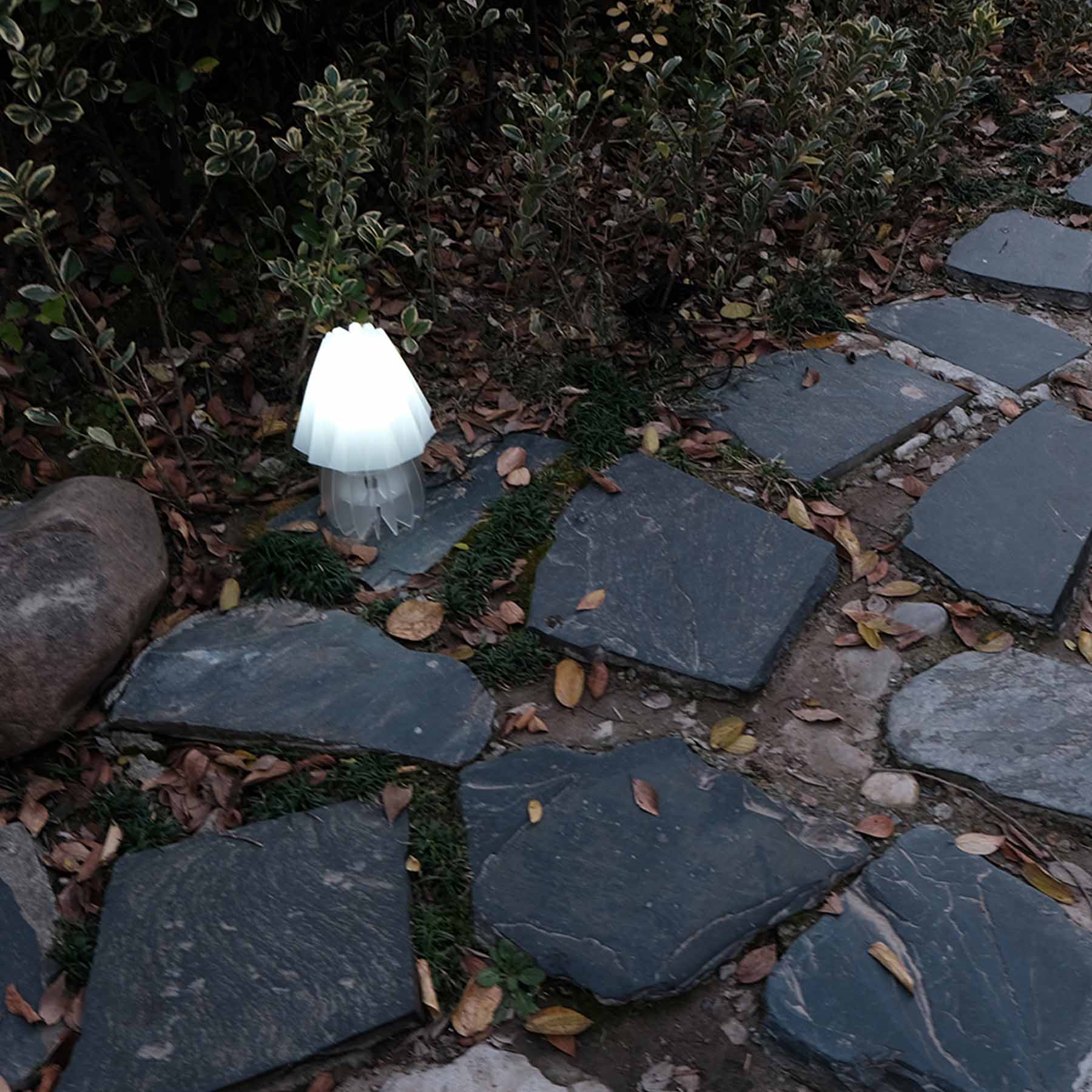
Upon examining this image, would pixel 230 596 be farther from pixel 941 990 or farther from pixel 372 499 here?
pixel 941 990

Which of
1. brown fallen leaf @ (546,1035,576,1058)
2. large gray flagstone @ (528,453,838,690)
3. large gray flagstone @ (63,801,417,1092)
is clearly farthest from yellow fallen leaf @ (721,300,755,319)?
brown fallen leaf @ (546,1035,576,1058)

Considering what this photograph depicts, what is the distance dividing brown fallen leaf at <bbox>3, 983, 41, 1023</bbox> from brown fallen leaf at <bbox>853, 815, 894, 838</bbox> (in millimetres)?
1592

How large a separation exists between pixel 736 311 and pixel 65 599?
2264 mm

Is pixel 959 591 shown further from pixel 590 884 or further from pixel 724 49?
pixel 724 49

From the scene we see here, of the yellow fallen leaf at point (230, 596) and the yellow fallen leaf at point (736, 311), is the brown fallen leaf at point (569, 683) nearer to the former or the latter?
the yellow fallen leaf at point (230, 596)

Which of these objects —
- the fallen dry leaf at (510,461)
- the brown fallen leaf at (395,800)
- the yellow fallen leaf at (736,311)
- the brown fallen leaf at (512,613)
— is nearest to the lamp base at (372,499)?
the fallen dry leaf at (510,461)

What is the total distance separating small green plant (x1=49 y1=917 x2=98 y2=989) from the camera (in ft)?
6.54

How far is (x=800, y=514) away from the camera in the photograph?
283cm

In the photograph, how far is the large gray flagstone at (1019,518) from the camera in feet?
8.45

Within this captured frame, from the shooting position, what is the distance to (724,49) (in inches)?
139

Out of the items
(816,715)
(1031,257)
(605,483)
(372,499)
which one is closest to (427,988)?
(816,715)

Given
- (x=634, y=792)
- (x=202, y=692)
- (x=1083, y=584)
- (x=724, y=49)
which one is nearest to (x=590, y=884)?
(x=634, y=792)

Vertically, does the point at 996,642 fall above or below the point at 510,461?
below

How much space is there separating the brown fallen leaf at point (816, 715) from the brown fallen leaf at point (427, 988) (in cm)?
98
